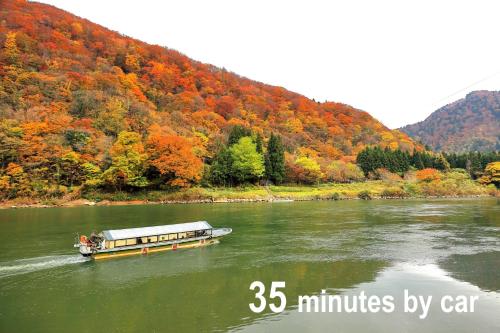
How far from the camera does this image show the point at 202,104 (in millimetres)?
112812

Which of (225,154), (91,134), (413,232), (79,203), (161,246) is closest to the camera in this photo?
(161,246)

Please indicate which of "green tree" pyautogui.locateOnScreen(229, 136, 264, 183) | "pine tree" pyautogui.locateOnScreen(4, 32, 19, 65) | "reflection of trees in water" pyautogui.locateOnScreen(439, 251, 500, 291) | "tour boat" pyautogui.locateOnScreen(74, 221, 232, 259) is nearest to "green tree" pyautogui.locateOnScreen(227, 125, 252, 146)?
"green tree" pyautogui.locateOnScreen(229, 136, 264, 183)

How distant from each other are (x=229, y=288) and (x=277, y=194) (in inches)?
2055

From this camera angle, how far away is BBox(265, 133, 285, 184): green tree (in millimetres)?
74562

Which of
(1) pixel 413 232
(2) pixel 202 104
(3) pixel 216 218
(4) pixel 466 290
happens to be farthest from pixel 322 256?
(2) pixel 202 104

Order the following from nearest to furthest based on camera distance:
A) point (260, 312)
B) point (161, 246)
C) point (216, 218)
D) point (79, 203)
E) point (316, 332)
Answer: point (316, 332) < point (260, 312) < point (161, 246) < point (216, 218) < point (79, 203)

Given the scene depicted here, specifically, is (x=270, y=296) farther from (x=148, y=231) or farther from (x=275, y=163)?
(x=275, y=163)

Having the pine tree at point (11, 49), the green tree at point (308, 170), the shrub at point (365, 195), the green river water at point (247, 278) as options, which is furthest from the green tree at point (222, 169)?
the pine tree at point (11, 49)

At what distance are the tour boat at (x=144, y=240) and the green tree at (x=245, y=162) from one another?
41699 mm

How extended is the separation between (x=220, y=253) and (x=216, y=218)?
16.0 metres

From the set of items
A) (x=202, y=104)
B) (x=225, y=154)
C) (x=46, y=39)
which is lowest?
(x=225, y=154)

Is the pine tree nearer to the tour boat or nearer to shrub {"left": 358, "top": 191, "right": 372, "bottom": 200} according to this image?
the tour boat

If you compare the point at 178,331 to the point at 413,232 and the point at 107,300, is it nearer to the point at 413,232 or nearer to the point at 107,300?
the point at 107,300

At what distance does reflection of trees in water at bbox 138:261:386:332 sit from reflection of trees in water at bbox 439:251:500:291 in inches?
150
